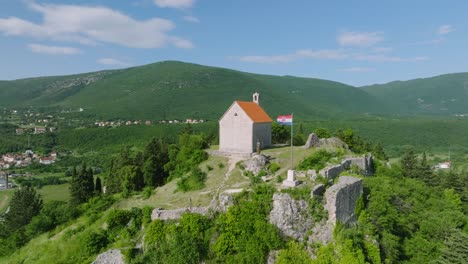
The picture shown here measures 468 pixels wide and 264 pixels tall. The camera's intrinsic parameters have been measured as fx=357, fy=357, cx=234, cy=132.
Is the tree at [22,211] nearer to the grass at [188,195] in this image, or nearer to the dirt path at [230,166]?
the grass at [188,195]

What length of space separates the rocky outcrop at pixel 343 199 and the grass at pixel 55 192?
58.3m

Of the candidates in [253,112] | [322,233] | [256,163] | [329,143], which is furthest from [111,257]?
[329,143]

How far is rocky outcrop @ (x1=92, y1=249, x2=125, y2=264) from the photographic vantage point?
23.3 meters

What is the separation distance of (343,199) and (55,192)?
228ft

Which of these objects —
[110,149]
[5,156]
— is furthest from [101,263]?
[5,156]

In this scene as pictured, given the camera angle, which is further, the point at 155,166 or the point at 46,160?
the point at 46,160

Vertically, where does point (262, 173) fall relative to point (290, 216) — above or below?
above

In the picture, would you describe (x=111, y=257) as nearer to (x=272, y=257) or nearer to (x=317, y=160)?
(x=272, y=257)

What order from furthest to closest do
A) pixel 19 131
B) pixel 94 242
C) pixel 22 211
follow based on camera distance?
pixel 19 131 → pixel 22 211 → pixel 94 242

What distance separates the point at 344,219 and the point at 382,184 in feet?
27.9

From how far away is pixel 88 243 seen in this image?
24.8 metres

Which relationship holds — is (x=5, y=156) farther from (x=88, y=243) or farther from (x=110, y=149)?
(x=88, y=243)

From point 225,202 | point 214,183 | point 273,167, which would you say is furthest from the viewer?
point 214,183

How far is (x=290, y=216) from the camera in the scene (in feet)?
74.5
